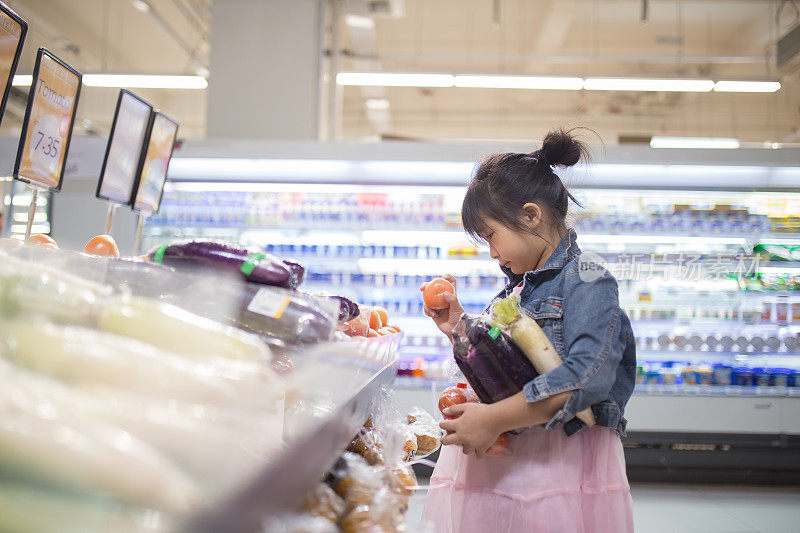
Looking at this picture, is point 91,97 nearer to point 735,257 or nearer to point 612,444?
point 735,257

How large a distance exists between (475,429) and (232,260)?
0.68 metres

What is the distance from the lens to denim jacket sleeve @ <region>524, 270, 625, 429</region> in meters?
1.28

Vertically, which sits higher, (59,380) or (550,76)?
(550,76)

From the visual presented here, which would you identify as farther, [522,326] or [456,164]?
[456,164]

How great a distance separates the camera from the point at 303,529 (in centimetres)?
66

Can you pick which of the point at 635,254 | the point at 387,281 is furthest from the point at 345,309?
the point at 635,254

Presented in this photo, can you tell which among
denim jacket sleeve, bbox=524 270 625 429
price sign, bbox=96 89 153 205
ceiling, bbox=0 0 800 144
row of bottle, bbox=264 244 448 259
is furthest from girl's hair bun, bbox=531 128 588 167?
ceiling, bbox=0 0 800 144

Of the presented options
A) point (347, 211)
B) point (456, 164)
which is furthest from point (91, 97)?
point (456, 164)

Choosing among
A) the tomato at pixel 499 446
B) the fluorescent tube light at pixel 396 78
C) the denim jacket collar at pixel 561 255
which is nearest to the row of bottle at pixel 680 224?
the fluorescent tube light at pixel 396 78

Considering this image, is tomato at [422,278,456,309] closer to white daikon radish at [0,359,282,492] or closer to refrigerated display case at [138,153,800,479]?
white daikon radish at [0,359,282,492]

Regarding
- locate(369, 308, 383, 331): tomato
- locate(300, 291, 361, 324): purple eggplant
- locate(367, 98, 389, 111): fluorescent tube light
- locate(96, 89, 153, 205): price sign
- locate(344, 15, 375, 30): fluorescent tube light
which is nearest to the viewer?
locate(300, 291, 361, 324): purple eggplant

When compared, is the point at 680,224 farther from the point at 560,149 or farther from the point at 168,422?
the point at 168,422

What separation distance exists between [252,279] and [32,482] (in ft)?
1.80

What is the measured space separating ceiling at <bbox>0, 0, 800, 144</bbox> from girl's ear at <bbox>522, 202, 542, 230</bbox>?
4.42 m
